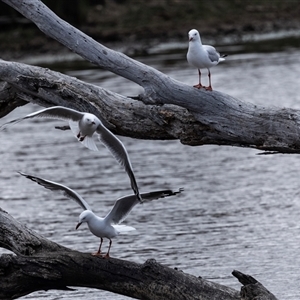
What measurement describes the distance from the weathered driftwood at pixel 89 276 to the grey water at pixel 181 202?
1.54 metres

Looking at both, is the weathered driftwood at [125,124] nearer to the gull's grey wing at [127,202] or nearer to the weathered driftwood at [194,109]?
the weathered driftwood at [194,109]

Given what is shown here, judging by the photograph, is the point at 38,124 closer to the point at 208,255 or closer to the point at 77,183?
the point at 77,183

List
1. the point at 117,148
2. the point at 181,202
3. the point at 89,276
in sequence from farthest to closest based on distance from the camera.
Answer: the point at 181,202, the point at 89,276, the point at 117,148

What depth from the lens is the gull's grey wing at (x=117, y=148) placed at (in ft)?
29.1

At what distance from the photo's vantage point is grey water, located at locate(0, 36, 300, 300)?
41.3 feet

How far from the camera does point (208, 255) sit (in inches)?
508

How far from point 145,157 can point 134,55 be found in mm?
16258

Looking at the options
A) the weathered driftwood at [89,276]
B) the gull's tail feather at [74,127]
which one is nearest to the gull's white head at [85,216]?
the weathered driftwood at [89,276]

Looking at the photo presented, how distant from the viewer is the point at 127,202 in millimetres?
9414

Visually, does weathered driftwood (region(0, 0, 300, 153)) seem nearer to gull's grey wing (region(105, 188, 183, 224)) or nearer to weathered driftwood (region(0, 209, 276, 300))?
gull's grey wing (region(105, 188, 183, 224))

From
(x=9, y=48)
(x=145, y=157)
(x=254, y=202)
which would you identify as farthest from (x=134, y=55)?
(x=254, y=202)

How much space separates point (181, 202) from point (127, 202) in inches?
269

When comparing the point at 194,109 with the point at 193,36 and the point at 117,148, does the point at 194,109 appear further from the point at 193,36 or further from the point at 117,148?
the point at 193,36

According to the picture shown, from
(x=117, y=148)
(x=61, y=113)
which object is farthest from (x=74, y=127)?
(x=117, y=148)
